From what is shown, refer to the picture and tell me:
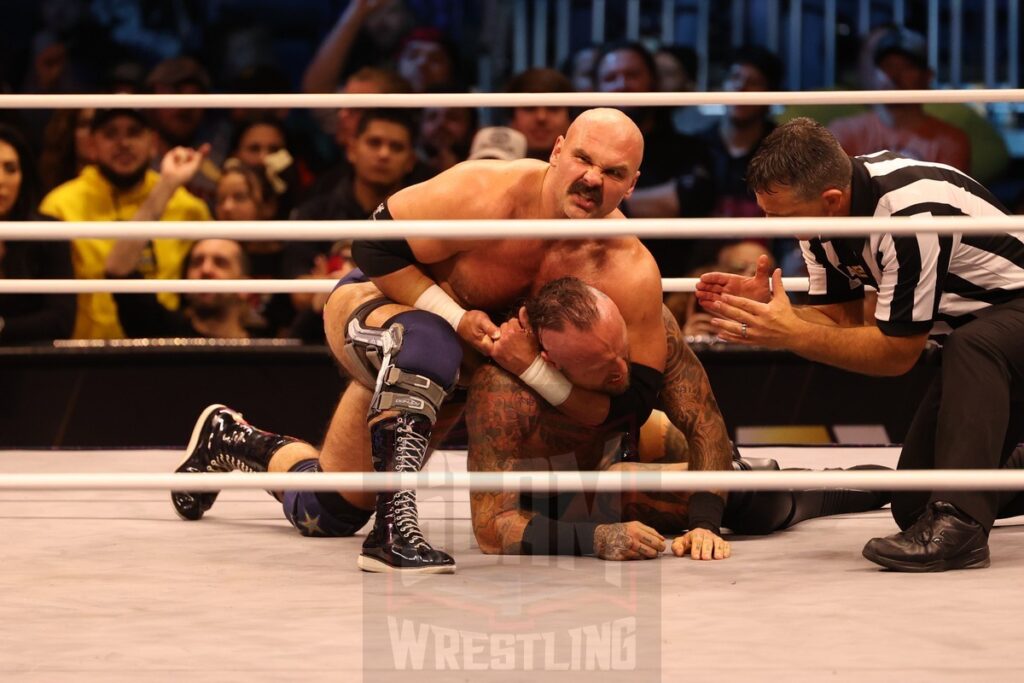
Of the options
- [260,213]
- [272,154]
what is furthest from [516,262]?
[272,154]

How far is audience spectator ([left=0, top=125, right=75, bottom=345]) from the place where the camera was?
3316 millimetres

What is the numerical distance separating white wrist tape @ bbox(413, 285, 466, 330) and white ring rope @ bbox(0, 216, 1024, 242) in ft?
1.66

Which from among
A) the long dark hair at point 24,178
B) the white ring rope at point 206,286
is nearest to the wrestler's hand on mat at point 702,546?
the white ring rope at point 206,286

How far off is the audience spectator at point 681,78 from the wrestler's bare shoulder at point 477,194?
1.75 metres

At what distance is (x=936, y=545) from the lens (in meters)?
1.92

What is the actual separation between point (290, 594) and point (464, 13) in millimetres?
2533

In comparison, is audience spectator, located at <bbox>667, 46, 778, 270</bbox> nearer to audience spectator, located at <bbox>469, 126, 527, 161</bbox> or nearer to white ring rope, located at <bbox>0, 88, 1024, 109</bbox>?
audience spectator, located at <bbox>469, 126, 527, 161</bbox>

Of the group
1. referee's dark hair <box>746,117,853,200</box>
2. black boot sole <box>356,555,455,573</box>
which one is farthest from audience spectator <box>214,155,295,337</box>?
referee's dark hair <box>746,117,853,200</box>

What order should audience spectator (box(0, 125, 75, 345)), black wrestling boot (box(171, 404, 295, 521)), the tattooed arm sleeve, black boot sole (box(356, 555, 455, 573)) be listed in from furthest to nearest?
audience spectator (box(0, 125, 75, 345)), black wrestling boot (box(171, 404, 295, 521)), the tattooed arm sleeve, black boot sole (box(356, 555, 455, 573))

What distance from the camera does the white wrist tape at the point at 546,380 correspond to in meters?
2.04

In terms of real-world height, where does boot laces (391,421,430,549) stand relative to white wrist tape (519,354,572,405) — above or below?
below

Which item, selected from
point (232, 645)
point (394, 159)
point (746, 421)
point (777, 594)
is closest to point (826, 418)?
point (746, 421)

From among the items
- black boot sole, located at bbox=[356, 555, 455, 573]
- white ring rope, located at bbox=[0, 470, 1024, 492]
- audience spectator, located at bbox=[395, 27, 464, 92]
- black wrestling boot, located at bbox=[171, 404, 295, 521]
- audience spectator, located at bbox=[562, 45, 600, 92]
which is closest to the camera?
white ring rope, located at bbox=[0, 470, 1024, 492]

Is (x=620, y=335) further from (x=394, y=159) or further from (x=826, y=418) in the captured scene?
(x=394, y=159)
